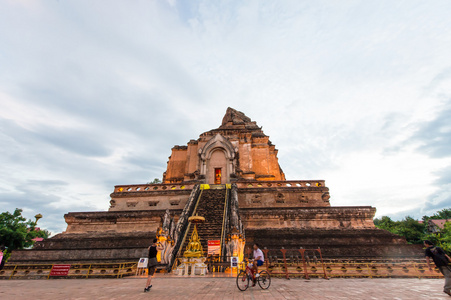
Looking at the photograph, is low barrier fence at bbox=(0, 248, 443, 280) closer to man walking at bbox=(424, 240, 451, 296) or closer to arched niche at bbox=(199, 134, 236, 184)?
man walking at bbox=(424, 240, 451, 296)

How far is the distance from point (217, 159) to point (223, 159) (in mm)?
667

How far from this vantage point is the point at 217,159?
81.0ft

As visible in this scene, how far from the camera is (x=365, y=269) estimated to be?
33.2 ft

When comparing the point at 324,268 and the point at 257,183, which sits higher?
the point at 257,183

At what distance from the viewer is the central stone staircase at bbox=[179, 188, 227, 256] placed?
522 inches

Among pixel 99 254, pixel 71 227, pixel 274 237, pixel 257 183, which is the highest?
pixel 257 183

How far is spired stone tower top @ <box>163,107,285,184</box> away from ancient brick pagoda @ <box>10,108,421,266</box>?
12 centimetres

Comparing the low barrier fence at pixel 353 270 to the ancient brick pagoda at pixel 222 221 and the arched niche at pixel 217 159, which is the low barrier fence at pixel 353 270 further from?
the arched niche at pixel 217 159

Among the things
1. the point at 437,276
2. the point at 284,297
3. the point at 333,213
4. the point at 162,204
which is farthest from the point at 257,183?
Result: the point at 284,297

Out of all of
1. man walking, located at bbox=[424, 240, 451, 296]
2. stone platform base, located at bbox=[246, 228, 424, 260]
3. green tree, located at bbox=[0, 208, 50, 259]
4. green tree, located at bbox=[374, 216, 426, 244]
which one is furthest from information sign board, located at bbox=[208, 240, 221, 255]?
green tree, located at bbox=[374, 216, 426, 244]

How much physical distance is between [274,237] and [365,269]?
5216 millimetres

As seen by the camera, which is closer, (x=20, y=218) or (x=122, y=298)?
(x=122, y=298)

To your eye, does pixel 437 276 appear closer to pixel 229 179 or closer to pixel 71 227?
pixel 229 179

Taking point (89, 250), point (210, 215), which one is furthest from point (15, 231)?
point (210, 215)
